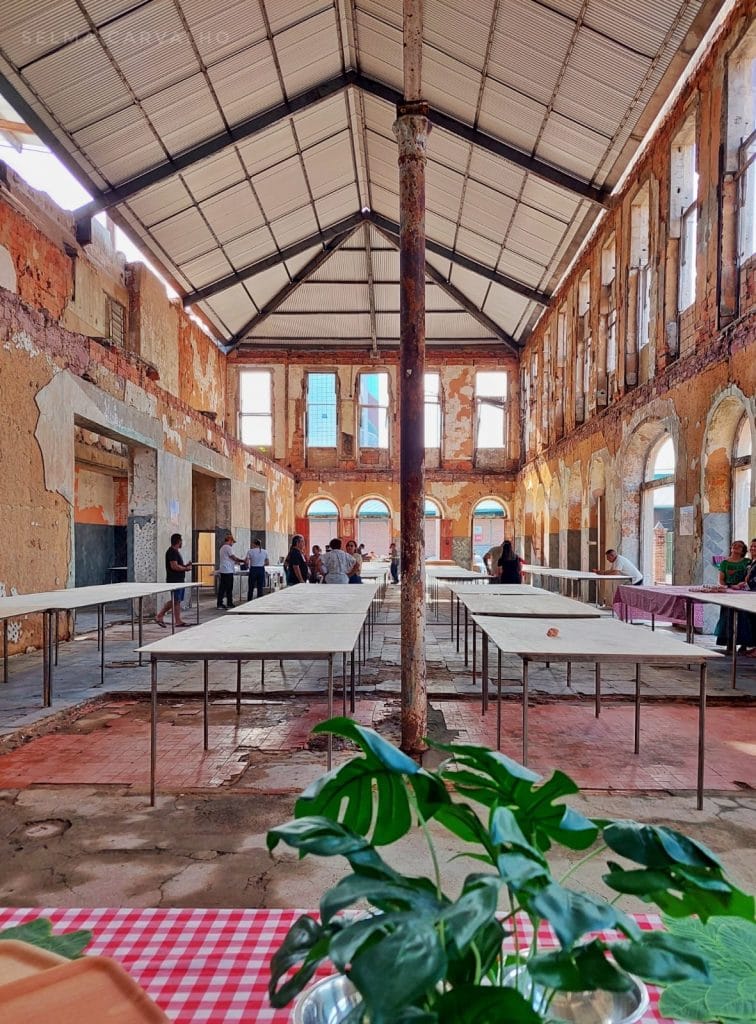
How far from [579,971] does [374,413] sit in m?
23.5

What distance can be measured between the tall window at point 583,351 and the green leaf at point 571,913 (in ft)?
50.9

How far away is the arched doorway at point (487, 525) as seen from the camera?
23772 millimetres

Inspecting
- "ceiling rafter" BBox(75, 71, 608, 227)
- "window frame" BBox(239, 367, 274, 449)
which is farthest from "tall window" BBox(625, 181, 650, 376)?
"window frame" BBox(239, 367, 274, 449)

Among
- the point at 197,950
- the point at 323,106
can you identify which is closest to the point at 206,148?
the point at 323,106

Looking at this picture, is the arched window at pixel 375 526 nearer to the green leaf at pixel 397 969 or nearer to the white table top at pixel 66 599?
the white table top at pixel 66 599

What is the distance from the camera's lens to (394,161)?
15.2 meters

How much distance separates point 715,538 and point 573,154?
24.4ft

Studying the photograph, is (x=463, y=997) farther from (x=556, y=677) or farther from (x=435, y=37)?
(x=435, y=37)

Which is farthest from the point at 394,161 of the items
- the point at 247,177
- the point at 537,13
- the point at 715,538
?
the point at 715,538

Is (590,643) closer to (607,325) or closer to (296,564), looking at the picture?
(296,564)

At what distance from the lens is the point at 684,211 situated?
10398mm

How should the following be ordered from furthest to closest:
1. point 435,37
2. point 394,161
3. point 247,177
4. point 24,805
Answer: point 394,161 → point 247,177 → point 435,37 → point 24,805

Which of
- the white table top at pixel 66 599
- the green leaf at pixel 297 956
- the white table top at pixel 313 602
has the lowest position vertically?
the white table top at pixel 313 602

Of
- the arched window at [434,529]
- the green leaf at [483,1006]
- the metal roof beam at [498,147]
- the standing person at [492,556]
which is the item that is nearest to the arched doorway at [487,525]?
the arched window at [434,529]
